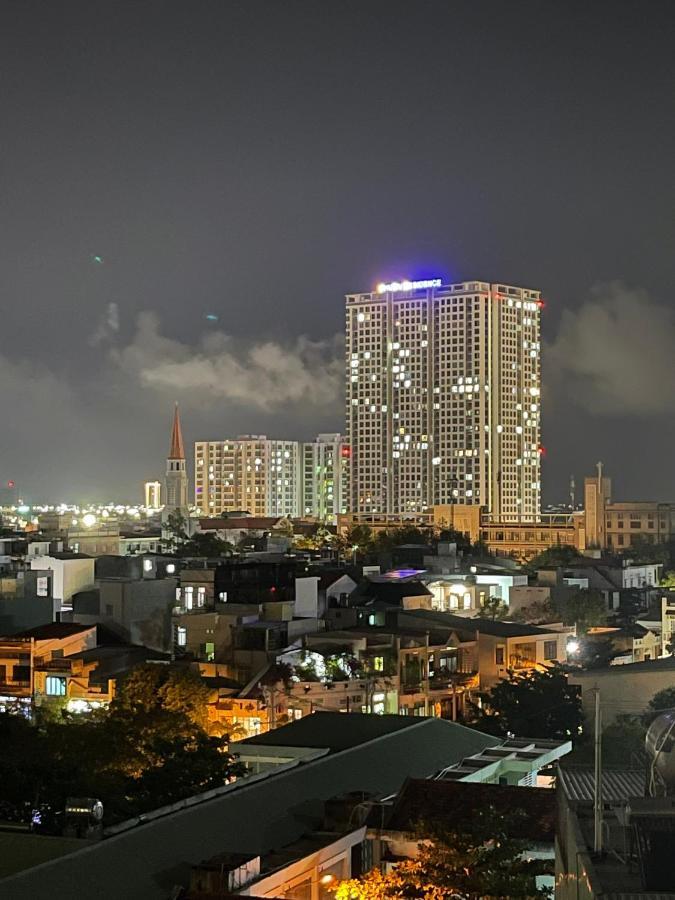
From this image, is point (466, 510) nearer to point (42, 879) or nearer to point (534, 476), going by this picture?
point (534, 476)

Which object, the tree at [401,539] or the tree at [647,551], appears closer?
the tree at [401,539]

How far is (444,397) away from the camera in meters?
87.5

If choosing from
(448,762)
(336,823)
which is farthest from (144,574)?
(336,823)

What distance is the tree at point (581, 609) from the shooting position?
32494 millimetres

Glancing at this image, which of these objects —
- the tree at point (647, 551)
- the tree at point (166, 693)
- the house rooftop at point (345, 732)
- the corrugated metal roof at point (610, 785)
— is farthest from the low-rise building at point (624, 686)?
the tree at point (647, 551)

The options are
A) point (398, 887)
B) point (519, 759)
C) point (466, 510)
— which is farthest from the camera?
point (466, 510)

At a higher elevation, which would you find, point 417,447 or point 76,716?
point 417,447

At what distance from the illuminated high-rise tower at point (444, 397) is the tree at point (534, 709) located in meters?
63.5

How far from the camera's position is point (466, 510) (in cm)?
7006

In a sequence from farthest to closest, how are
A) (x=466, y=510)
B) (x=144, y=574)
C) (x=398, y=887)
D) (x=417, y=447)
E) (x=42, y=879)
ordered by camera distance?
(x=417, y=447), (x=466, y=510), (x=144, y=574), (x=398, y=887), (x=42, y=879)

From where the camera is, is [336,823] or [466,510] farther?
[466,510]

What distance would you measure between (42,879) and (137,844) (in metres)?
1.14

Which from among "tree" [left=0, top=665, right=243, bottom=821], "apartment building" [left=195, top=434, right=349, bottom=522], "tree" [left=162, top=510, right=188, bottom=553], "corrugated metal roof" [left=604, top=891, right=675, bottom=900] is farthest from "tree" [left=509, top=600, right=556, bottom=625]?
"apartment building" [left=195, top=434, right=349, bottom=522]

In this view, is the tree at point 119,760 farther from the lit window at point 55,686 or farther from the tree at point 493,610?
the tree at point 493,610
